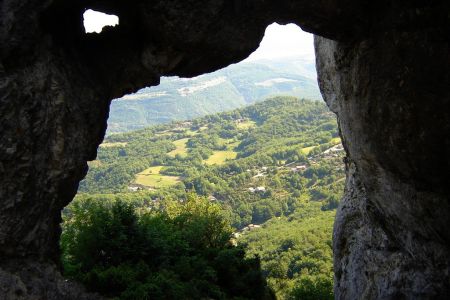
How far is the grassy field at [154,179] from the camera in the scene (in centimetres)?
15562

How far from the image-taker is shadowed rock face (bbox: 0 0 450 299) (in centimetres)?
680

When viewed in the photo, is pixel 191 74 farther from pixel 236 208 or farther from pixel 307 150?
pixel 307 150

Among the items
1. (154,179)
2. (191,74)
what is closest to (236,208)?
(154,179)

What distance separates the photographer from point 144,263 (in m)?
17.0

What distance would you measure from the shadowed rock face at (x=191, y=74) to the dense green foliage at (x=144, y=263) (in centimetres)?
598

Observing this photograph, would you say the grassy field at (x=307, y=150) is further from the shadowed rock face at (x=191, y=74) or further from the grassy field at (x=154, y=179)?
the shadowed rock face at (x=191, y=74)

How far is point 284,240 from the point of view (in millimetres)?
83125

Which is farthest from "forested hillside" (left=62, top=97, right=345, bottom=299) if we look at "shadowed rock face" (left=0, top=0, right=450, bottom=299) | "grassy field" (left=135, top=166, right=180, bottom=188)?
"shadowed rock face" (left=0, top=0, right=450, bottom=299)

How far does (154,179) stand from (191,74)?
157171 mm

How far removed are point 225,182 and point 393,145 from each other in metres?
147

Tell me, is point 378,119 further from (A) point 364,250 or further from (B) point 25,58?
(B) point 25,58

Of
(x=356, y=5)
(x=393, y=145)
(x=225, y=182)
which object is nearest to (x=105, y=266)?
(x=393, y=145)

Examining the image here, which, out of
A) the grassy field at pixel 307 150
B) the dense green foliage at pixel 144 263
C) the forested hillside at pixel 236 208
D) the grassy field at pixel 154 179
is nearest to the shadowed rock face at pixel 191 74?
the dense green foliage at pixel 144 263

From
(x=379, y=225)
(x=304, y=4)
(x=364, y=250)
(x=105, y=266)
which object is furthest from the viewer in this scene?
(x=105, y=266)
